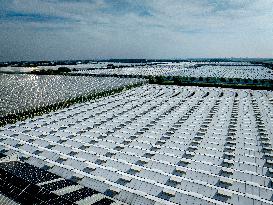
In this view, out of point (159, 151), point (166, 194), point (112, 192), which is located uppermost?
point (159, 151)

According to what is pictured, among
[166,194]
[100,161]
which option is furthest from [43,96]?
[166,194]

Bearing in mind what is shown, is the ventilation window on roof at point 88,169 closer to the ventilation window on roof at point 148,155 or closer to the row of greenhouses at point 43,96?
the ventilation window on roof at point 148,155

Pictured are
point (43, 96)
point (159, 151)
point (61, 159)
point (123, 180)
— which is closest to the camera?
point (123, 180)

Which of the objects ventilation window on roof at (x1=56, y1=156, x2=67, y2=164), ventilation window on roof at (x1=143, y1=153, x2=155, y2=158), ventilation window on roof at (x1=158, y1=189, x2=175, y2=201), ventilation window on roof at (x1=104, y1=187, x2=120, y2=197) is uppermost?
ventilation window on roof at (x1=143, y1=153, x2=155, y2=158)

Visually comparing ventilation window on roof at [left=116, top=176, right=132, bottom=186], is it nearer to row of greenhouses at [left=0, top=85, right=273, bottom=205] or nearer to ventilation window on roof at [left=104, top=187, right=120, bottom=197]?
row of greenhouses at [left=0, top=85, right=273, bottom=205]

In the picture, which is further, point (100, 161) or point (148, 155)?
point (148, 155)

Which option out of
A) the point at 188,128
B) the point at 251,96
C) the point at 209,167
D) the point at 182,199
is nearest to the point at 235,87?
the point at 251,96

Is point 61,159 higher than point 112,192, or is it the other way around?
point 61,159

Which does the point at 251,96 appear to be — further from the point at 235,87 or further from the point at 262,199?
the point at 262,199

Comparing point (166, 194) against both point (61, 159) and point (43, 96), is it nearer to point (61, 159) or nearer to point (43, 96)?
point (61, 159)

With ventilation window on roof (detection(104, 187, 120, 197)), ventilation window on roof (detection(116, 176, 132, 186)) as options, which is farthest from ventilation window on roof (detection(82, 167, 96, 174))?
ventilation window on roof (detection(104, 187, 120, 197))
